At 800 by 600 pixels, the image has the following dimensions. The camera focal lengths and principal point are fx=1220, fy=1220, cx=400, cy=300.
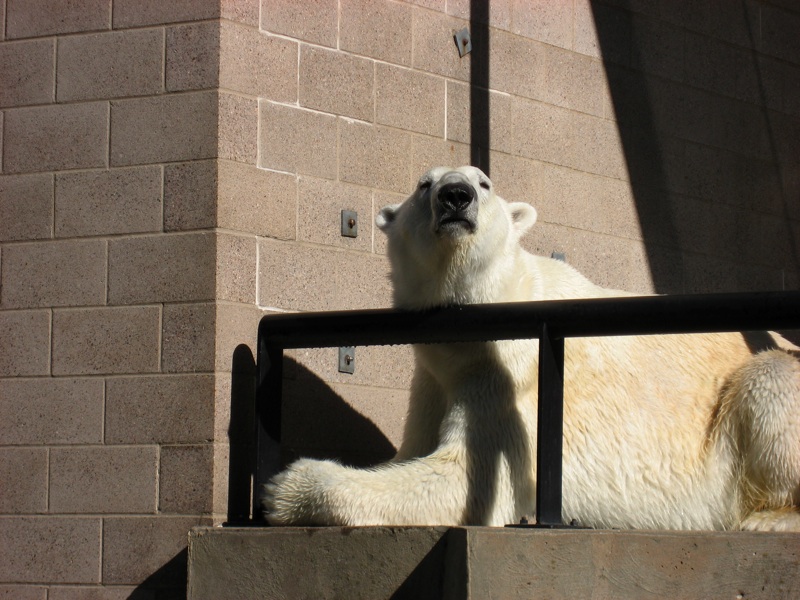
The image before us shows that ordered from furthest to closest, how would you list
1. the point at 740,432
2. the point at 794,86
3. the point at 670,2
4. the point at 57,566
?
the point at 794,86 → the point at 670,2 → the point at 57,566 → the point at 740,432

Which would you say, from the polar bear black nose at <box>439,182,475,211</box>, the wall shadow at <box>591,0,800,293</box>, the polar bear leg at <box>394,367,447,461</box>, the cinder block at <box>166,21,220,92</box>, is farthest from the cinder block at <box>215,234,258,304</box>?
the wall shadow at <box>591,0,800,293</box>

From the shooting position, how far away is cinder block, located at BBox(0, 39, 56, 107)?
5.29 meters

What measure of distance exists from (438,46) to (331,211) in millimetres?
1090

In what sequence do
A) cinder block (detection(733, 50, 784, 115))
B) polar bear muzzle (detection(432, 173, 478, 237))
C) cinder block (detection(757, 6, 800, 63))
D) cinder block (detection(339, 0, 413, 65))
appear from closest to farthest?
polar bear muzzle (detection(432, 173, 478, 237)) → cinder block (detection(339, 0, 413, 65)) → cinder block (detection(733, 50, 784, 115)) → cinder block (detection(757, 6, 800, 63))

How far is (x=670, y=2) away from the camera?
7.11 meters

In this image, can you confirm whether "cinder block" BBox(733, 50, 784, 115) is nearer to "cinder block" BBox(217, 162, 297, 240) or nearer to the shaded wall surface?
the shaded wall surface

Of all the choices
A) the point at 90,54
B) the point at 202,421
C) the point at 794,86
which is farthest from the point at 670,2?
the point at 202,421

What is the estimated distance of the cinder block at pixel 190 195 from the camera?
16.3 ft

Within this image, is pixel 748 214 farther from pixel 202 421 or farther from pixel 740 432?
pixel 202 421

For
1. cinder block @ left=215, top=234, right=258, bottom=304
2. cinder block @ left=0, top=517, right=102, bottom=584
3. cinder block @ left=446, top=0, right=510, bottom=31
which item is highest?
cinder block @ left=446, top=0, right=510, bottom=31

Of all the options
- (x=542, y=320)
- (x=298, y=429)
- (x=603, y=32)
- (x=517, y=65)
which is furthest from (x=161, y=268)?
(x=603, y=32)

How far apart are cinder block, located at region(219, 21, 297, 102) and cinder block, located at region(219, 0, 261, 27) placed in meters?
0.03

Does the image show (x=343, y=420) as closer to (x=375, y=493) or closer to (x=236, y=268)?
(x=236, y=268)

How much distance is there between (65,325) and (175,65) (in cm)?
118
